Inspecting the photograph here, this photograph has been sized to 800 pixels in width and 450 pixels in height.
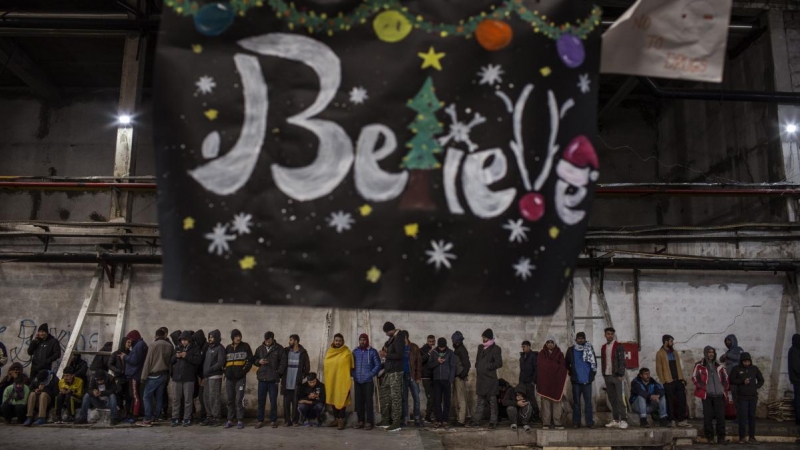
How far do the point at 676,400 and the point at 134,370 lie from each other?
1014 centimetres

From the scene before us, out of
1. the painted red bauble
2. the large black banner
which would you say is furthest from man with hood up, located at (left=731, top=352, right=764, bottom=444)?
the painted red bauble

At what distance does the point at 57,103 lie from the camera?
17.0 metres

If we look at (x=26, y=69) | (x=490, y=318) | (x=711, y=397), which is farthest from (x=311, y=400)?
(x=26, y=69)

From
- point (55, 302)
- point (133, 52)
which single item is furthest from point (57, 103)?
point (55, 302)

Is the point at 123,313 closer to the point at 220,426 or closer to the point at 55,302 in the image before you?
the point at 55,302

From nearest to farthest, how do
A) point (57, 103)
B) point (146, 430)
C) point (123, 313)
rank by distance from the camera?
1. point (146, 430)
2. point (123, 313)
3. point (57, 103)

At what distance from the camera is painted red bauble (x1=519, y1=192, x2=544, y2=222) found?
103 inches

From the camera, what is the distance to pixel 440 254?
8.39 feet

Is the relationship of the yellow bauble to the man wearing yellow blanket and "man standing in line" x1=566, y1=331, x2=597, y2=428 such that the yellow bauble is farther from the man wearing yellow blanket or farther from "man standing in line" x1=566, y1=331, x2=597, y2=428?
"man standing in line" x1=566, y1=331, x2=597, y2=428

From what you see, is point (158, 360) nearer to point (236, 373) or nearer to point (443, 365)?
point (236, 373)

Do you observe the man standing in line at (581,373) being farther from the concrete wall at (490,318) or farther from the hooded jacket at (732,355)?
the hooded jacket at (732,355)

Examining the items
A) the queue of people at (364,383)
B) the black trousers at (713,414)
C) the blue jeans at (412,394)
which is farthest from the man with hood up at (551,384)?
the black trousers at (713,414)

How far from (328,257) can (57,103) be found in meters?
17.6

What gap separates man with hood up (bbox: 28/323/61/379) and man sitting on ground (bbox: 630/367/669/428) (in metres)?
10.9
